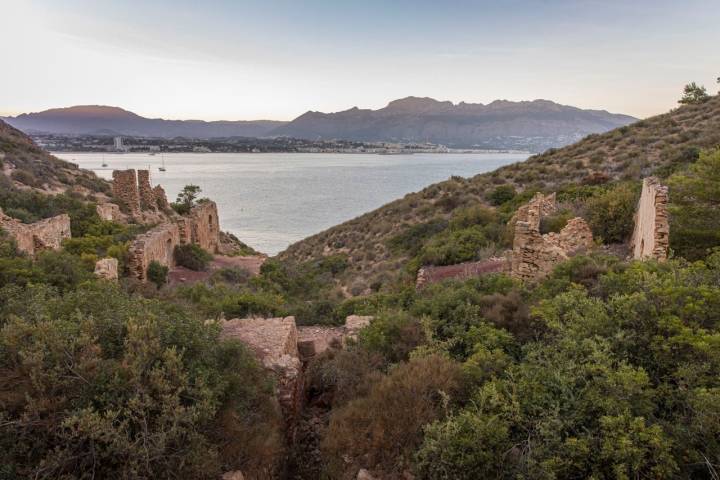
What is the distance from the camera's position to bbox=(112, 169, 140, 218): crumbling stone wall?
77.7 feet

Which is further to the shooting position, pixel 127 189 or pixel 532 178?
pixel 532 178

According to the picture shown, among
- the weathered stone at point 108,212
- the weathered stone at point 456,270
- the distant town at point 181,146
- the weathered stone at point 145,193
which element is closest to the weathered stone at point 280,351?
the weathered stone at point 456,270

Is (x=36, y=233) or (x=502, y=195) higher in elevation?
(x=502, y=195)

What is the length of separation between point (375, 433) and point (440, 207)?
23.4 metres

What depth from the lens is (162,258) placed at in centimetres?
1578

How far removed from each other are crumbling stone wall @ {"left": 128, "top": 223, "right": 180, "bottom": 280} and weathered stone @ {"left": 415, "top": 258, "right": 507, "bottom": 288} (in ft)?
28.6

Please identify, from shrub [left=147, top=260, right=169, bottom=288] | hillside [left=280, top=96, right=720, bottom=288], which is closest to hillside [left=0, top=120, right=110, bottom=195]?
shrub [left=147, top=260, right=169, bottom=288]

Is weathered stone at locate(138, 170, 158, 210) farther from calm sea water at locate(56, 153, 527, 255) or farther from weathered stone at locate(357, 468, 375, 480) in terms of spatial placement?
weathered stone at locate(357, 468, 375, 480)

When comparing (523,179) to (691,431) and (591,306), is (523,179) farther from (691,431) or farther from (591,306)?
(691,431)

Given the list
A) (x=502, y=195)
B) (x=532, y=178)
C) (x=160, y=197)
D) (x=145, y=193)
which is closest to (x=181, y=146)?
(x=160, y=197)

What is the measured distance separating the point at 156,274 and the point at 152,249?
1.02m

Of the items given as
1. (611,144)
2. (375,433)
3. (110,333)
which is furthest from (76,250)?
(611,144)

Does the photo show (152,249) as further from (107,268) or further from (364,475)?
(364,475)

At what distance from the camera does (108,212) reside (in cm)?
1986
